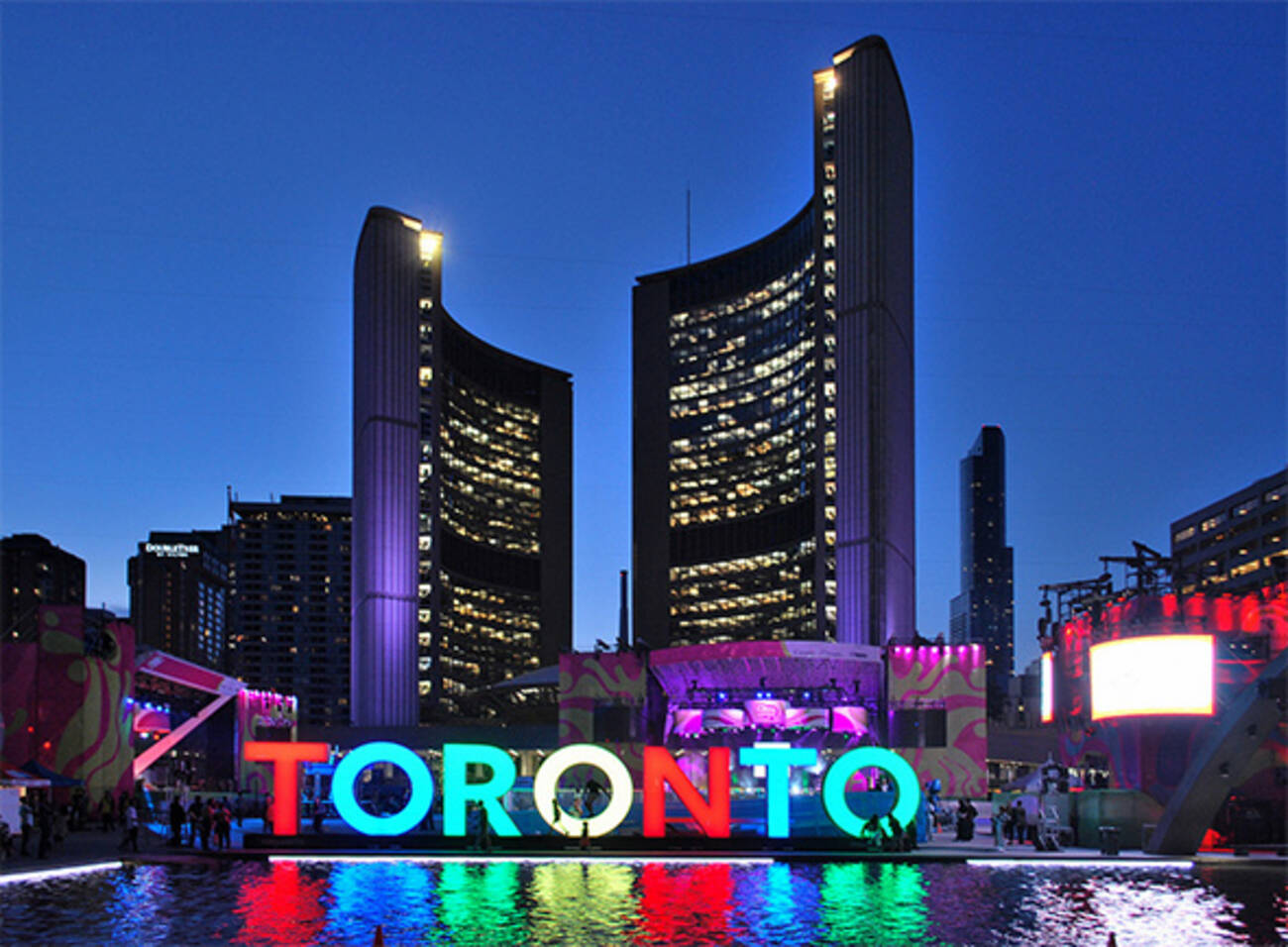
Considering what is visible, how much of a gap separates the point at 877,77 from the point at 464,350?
76.1m

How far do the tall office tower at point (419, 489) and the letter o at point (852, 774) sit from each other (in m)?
95.6

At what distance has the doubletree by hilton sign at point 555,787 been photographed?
37812mm

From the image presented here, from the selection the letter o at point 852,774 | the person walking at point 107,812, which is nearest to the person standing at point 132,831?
the person walking at point 107,812

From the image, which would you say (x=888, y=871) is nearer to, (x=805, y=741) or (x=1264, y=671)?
(x=1264, y=671)

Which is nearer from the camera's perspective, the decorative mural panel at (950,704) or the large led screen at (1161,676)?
the large led screen at (1161,676)

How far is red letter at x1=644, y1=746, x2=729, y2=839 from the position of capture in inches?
1512

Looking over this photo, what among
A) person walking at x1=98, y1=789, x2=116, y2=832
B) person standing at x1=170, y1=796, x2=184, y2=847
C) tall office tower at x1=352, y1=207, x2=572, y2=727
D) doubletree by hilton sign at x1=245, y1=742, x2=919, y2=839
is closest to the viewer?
doubletree by hilton sign at x1=245, y1=742, x2=919, y2=839

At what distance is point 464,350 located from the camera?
6693 inches

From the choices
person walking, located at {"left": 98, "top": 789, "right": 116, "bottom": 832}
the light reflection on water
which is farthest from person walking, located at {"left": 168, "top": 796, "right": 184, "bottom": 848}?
person walking, located at {"left": 98, "top": 789, "right": 116, "bottom": 832}

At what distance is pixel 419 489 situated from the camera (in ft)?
466

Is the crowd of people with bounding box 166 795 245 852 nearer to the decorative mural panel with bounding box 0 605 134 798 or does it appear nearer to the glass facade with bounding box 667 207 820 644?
the decorative mural panel with bounding box 0 605 134 798

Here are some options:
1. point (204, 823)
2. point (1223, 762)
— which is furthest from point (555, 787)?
point (1223, 762)

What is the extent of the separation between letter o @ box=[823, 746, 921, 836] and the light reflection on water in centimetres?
218

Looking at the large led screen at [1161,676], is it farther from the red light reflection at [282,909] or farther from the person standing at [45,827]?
the person standing at [45,827]
